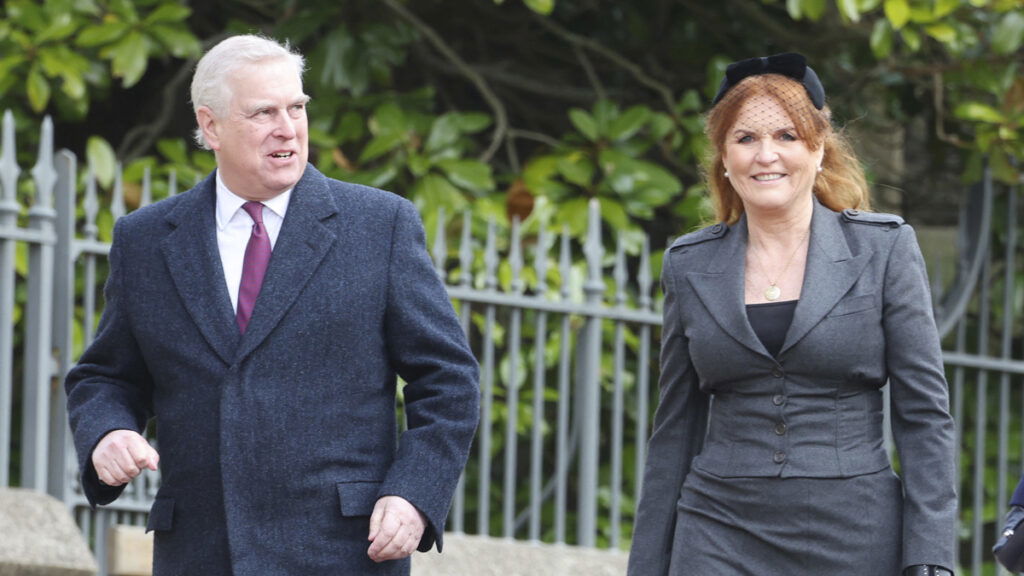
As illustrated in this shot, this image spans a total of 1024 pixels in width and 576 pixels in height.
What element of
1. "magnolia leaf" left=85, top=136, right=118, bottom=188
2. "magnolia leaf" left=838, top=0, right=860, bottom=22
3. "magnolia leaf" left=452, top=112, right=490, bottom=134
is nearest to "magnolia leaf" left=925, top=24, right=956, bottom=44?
"magnolia leaf" left=838, top=0, right=860, bottom=22

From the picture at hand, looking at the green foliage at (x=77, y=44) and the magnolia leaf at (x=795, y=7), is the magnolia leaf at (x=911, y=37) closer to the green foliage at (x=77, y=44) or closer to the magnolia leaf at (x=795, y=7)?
the magnolia leaf at (x=795, y=7)

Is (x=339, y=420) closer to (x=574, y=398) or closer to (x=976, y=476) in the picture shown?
(x=574, y=398)

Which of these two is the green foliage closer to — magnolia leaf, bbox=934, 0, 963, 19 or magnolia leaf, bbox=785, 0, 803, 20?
magnolia leaf, bbox=785, 0, 803, 20

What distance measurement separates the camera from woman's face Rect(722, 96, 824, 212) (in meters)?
3.62

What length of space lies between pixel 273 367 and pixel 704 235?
96cm

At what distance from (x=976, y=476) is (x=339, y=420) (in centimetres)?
407

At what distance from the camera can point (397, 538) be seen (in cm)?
329

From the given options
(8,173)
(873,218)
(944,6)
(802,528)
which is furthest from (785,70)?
(944,6)

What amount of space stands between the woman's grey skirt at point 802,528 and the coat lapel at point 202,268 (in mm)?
969

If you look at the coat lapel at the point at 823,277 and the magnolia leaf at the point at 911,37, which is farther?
the magnolia leaf at the point at 911,37

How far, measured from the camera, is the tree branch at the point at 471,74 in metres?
7.27

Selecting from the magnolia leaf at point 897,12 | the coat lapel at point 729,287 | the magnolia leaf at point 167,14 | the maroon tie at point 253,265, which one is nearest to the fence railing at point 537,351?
the magnolia leaf at point 167,14

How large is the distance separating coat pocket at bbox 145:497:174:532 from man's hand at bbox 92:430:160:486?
82mm

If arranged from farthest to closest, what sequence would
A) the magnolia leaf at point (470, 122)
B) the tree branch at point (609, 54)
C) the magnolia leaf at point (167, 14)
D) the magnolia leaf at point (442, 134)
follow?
the tree branch at point (609, 54)
the magnolia leaf at point (470, 122)
the magnolia leaf at point (442, 134)
the magnolia leaf at point (167, 14)
